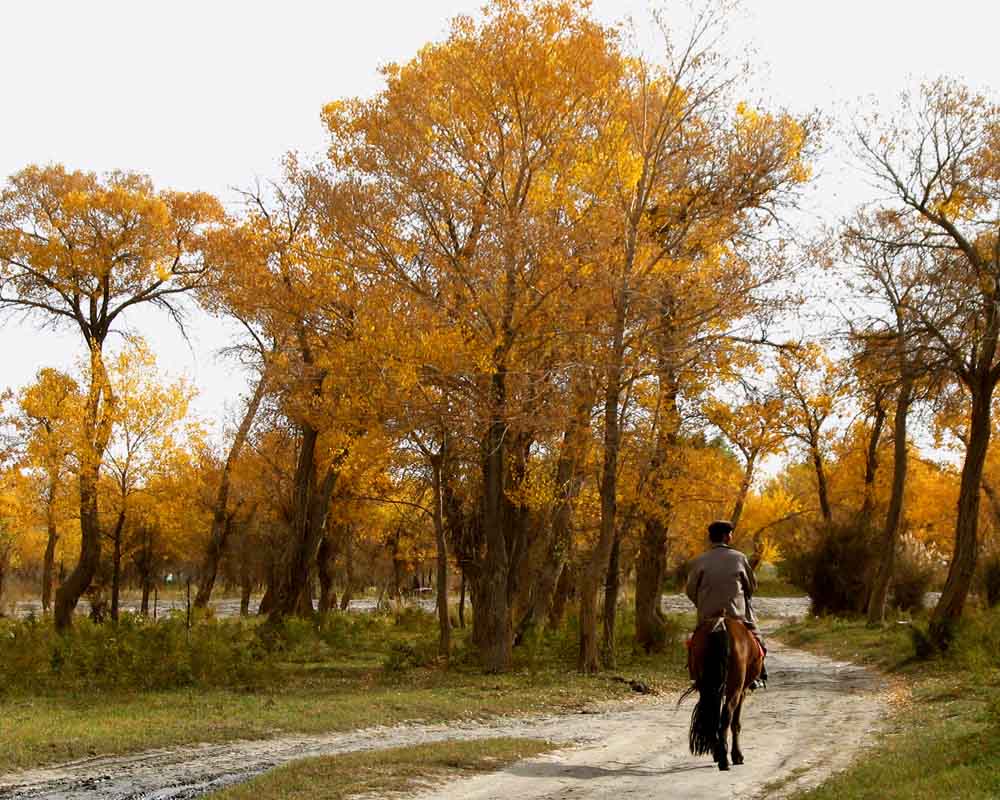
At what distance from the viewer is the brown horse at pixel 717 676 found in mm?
9789

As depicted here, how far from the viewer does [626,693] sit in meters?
18.9

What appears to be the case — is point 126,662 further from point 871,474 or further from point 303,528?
point 871,474

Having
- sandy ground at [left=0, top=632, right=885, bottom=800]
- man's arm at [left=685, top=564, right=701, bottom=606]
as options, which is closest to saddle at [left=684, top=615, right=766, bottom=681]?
man's arm at [left=685, top=564, right=701, bottom=606]

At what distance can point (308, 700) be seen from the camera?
1681 cm

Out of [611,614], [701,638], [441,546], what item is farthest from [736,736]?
[611,614]

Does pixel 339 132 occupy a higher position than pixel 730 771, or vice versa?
pixel 339 132

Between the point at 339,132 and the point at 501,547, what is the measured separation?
326 inches

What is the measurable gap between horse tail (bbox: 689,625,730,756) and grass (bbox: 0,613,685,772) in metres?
5.68

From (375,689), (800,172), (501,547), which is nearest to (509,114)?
(800,172)

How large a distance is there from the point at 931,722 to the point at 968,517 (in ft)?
30.6

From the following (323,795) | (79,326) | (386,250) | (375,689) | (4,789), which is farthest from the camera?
(79,326)

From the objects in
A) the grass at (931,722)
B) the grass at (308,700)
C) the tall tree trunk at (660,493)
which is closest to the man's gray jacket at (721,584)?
the grass at (931,722)

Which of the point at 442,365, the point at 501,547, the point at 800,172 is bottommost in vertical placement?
the point at 501,547

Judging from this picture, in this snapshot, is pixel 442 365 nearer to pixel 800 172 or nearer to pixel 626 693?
pixel 626 693
